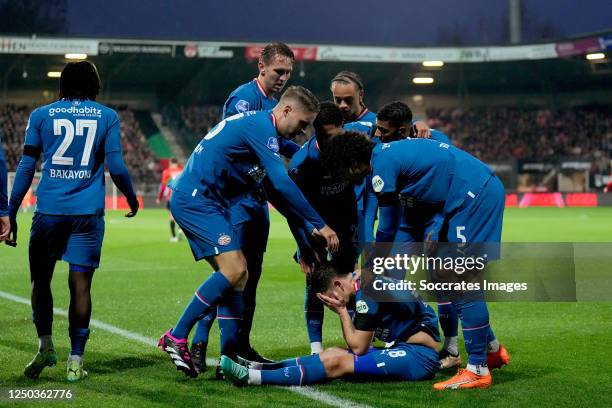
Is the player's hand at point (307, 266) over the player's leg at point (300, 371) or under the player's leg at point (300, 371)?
over

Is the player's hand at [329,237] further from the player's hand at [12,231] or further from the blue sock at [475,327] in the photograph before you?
the player's hand at [12,231]

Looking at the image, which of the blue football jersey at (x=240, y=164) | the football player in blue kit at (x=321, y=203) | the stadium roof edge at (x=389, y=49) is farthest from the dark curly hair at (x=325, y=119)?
the stadium roof edge at (x=389, y=49)

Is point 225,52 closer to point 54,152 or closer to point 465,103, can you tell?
point 465,103

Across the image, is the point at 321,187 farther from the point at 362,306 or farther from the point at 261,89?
the point at 362,306

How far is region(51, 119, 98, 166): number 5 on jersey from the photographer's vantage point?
6266 mm

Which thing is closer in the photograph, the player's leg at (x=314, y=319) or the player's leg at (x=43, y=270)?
the player's leg at (x=43, y=270)

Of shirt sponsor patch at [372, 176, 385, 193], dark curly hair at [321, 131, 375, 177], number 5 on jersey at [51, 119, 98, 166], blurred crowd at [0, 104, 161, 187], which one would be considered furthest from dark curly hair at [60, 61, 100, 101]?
blurred crowd at [0, 104, 161, 187]

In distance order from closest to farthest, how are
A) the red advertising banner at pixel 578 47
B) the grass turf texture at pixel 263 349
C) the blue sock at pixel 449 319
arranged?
the grass turf texture at pixel 263 349, the blue sock at pixel 449 319, the red advertising banner at pixel 578 47

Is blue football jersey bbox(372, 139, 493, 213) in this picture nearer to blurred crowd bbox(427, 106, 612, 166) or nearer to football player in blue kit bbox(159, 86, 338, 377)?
football player in blue kit bbox(159, 86, 338, 377)

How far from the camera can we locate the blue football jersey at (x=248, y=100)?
7035 millimetres

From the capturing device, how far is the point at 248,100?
279 inches

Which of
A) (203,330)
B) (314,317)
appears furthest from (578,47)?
(203,330)

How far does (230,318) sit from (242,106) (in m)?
1.67

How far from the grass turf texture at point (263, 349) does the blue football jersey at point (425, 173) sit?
1254 mm
